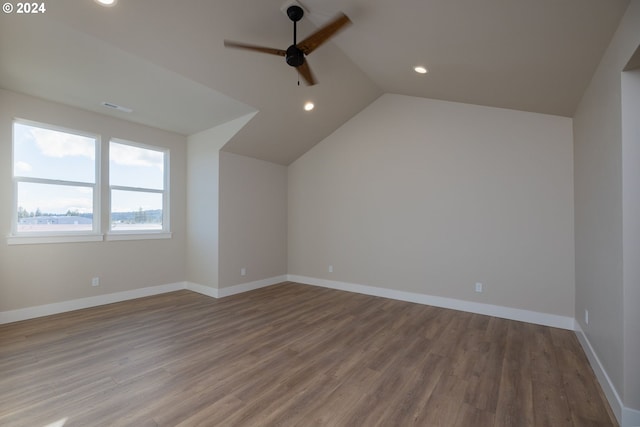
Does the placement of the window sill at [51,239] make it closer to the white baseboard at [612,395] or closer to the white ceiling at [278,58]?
the white ceiling at [278,58]

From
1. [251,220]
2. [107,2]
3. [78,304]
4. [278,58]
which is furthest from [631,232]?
[78,304]

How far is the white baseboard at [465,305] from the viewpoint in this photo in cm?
359

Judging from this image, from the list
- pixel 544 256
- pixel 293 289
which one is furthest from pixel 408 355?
pixel 293 289

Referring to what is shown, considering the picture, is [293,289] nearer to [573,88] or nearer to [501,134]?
[501,134]

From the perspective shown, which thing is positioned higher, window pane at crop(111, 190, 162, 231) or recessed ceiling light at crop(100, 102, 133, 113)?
recessed ceiling light at crop(100, 102, 133, 113)

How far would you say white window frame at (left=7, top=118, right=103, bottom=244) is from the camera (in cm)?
357

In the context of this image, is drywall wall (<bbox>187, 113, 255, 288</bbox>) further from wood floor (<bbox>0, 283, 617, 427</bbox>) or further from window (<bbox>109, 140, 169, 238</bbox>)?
wood floor (<bbox>0, 283, 617, 427</bbox>)

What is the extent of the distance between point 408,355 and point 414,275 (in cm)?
189

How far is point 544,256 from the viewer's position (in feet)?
12.0

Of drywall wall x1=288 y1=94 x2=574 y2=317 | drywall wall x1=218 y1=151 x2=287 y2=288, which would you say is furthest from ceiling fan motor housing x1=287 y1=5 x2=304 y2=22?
drywall wall x1=218 y1=151 x2=287 y2=288

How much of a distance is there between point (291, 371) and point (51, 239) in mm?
3645

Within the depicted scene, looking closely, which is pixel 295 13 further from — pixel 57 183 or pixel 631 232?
pixel 57 183

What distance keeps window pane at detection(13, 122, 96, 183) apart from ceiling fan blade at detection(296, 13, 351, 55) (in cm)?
359

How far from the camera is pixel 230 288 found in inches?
192
